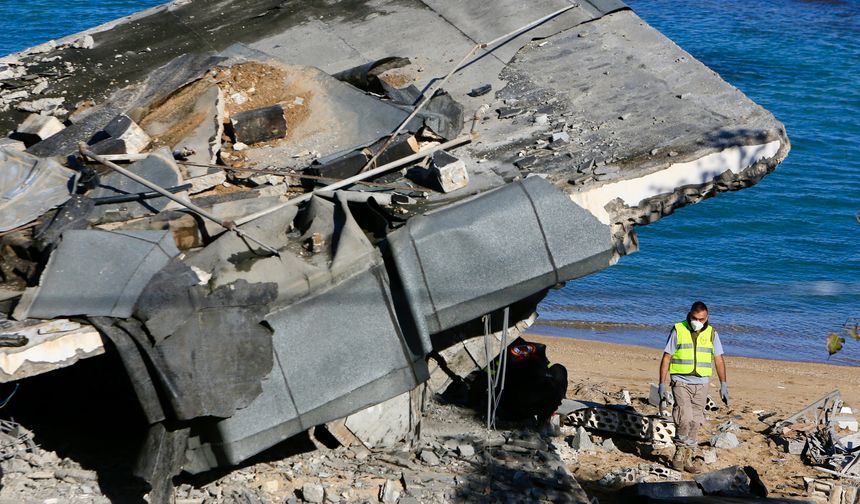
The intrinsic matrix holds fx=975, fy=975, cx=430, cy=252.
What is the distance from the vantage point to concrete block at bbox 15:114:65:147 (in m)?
8.28

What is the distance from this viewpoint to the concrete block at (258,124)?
824cm

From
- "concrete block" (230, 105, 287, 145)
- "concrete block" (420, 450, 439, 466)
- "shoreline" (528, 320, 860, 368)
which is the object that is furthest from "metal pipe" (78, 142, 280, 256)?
"shoreline" (528, 320, 860, 368)

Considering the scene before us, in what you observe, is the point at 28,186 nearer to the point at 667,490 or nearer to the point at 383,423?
the point at 383,423

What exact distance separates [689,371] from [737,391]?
330 cm

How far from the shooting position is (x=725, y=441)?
9.63 metres

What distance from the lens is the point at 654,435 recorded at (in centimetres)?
Answer: 945

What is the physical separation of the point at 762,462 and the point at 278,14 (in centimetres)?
720

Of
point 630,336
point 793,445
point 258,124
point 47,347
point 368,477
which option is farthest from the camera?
point 630,336

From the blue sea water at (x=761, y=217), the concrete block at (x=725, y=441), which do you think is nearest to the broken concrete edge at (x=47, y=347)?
the concrete block at (x=725, y=441)

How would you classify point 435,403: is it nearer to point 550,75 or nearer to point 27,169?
point 550,75

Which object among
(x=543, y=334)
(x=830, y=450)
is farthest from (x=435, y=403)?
(x=543, y=334)

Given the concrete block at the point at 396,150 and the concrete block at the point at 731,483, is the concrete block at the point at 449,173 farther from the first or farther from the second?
the concrete block at the point at 731,483

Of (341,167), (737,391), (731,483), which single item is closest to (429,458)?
(341,167)

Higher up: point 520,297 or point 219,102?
point 219,102
